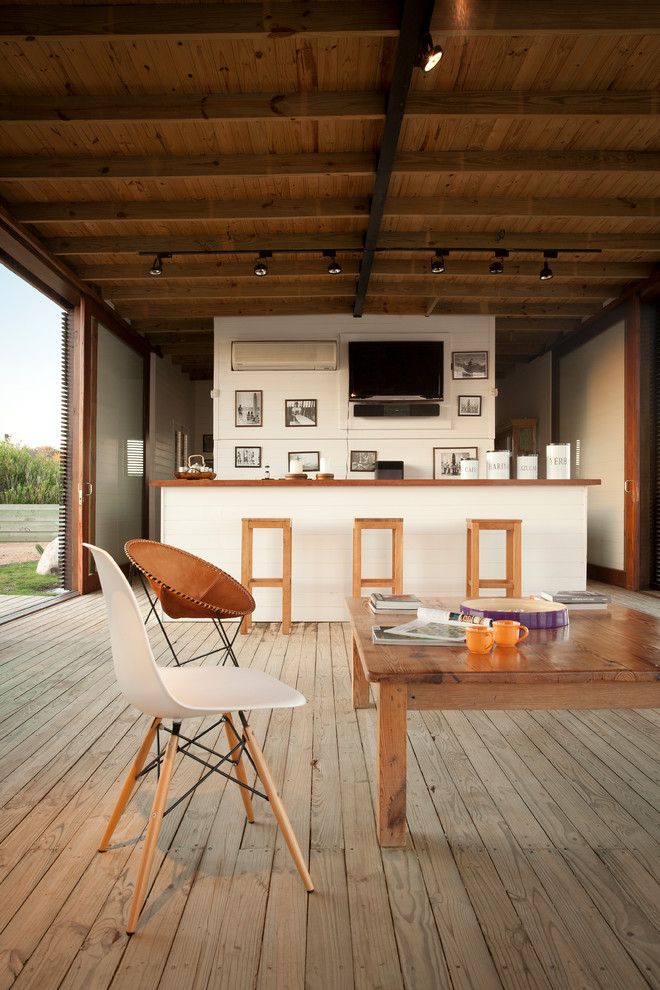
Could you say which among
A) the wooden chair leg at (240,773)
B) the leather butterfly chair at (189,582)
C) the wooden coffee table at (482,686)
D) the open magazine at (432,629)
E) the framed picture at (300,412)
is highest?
the framed picture at (300,412)

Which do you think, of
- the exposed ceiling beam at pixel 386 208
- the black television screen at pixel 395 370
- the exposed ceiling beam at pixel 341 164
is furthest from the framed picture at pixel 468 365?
the exposed ceiling beam at pixel 341 164

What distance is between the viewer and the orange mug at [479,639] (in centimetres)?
169

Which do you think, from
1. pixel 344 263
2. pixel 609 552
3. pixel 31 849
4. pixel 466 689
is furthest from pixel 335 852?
pixel 609 552

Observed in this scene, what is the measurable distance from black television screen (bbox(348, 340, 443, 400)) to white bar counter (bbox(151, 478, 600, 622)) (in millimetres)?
2618

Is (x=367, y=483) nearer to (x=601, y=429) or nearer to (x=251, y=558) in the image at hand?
(x=251, y=558)

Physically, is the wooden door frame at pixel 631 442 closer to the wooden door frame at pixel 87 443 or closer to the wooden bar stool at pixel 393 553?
the wooden bar stool at pixel 393 553

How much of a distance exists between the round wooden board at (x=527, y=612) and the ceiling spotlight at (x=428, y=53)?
2466mm

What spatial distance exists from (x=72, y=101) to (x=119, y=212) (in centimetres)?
124

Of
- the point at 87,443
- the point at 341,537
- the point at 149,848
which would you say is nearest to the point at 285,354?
the point at 87,443

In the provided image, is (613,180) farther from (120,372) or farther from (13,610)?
(13,610)

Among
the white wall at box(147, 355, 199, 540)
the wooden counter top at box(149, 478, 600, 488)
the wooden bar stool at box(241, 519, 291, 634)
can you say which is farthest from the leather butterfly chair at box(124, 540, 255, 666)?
the white wall at box(147, 355, 199, 540)

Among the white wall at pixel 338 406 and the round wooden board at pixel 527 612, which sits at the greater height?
the white wall at pixel 338 406

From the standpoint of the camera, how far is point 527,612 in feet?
6.66

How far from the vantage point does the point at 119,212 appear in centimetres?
477
